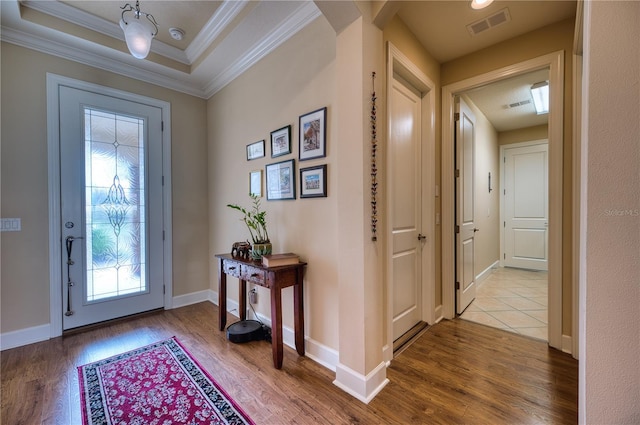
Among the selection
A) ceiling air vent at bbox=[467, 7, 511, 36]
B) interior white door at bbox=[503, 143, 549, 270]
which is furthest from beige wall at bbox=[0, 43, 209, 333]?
interior white door at bbox=[503, 143, 549, 270]

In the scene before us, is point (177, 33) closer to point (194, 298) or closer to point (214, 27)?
point (214, 27)

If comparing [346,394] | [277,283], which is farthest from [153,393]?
[346,394]

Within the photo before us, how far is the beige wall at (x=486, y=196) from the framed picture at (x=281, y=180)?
2.62m

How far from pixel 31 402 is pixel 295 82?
9.35 ft

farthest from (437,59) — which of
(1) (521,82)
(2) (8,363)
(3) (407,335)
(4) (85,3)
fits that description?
(2) (8,363)

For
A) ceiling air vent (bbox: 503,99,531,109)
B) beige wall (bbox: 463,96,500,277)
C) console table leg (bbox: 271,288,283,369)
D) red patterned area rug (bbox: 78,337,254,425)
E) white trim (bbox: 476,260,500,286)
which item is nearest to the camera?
red patterned area rug (bbox: 78,337,254,425)

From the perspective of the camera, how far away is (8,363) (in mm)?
2020

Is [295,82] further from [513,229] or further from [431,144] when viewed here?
[513,229]

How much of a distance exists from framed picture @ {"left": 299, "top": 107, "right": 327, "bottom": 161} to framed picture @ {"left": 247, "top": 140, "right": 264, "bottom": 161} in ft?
2.03

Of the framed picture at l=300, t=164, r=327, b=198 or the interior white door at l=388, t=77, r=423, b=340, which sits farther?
the interior white door at l=388, t=77, r=423, b=340

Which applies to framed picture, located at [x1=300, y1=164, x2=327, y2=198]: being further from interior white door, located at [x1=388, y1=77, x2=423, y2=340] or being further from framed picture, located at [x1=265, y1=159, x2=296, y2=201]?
interior white door, located at [x1=388, y1=77, x2=423, y2=340]

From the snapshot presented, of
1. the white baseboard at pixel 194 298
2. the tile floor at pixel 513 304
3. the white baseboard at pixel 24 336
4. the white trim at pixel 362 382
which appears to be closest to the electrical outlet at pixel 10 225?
the white baseboard at pixel 24 336

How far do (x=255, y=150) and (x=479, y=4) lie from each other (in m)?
2.14

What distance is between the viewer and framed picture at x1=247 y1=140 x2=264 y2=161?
2604mm
